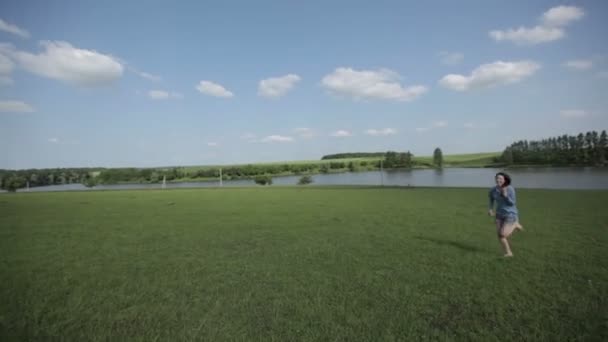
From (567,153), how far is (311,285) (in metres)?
123

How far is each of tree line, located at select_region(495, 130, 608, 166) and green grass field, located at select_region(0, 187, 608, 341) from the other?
106775mm

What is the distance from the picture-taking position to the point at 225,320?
4539mm

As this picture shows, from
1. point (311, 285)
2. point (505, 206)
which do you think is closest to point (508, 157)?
point (505, 206)

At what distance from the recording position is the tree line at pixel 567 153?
87000 millimetres

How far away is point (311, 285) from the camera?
19.3ft

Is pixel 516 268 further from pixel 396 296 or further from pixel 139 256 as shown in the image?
pixel 139 256

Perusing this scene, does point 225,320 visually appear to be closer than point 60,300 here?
Yes

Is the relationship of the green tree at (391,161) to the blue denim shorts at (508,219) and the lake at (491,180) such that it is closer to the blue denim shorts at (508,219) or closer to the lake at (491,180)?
the lake at (491,180)

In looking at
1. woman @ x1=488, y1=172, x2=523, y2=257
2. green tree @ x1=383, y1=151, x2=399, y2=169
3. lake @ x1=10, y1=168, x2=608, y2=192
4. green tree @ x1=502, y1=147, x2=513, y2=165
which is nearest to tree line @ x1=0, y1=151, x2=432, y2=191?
green tree @ x1=383, y1=151, x2=399, y2=169

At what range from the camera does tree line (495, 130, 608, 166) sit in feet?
285

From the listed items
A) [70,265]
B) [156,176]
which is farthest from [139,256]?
[156,176]

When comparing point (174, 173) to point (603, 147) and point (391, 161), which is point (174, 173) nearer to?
point (391, 161)

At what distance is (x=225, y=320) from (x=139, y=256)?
5397 millimetres

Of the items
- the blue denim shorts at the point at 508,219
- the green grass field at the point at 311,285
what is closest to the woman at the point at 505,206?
the blue denim shorts at the point at 508,219
